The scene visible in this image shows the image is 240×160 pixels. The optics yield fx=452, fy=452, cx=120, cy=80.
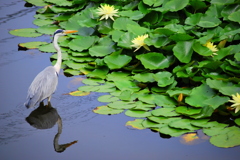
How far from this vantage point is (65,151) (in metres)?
4.40

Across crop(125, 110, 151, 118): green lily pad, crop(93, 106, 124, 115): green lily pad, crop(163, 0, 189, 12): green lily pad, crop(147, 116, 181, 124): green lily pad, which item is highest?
crop(163, 0, 189, 12): green lily pad

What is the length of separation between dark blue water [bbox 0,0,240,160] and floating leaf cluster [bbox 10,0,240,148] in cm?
11

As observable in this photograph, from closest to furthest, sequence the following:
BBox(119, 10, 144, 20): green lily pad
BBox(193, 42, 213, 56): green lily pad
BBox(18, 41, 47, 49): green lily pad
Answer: BBox(193, 42, 213, 56): green lily pad → BBox(119, 10, 144, 20): green lily pad → BBox(18, 41, 47, 49): green lily pad

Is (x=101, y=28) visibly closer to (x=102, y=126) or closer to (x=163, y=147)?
(x=102, y=126)

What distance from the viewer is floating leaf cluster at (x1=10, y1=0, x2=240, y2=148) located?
185 inches

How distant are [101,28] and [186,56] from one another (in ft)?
5.33

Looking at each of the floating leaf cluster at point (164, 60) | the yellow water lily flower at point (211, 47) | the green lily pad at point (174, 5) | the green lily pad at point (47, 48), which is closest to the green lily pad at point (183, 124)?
the floating leaf cluster at point (164, 60)

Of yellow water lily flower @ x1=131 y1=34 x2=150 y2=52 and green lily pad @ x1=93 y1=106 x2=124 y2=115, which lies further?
yellow water lily flower @ x1=131 y1=34 x2=150 y2=52

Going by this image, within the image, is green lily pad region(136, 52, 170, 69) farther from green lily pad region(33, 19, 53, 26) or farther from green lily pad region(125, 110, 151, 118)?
green lily pad region(33, 19, 53, 26)

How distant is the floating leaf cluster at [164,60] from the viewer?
471cm

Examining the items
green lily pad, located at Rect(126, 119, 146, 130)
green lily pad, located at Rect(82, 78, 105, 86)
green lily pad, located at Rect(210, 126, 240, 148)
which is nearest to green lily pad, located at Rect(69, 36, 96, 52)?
green lily pad, located at Rect(82, 78, 105, 86)

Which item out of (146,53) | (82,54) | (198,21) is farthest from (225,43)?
(82,54)

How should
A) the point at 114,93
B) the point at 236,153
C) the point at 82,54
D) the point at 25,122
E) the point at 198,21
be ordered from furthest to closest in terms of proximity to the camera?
1. the point at 82,54
2. the point at 198,21
3. the point at 114,93
4. the point at 25,122
5. the point at 236,153

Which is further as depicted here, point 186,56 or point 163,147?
point 186,56
